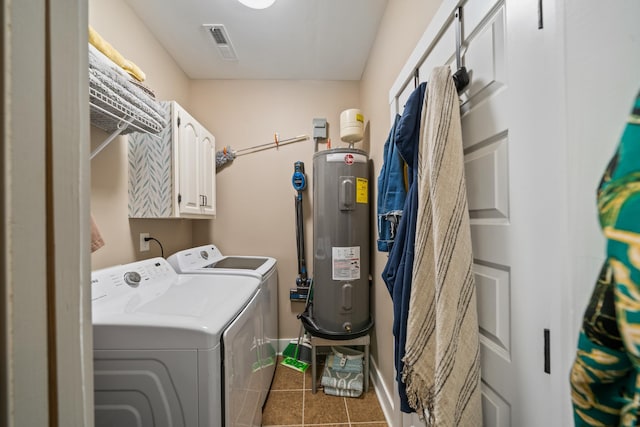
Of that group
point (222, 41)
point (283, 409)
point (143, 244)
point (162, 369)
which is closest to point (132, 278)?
point (143, 244)

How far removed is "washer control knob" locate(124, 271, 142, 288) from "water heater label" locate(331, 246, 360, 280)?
1.15 meters

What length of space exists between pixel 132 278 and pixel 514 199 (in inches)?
64.4

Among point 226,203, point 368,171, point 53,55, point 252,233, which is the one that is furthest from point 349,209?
point 53,55

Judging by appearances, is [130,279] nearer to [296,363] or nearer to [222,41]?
[296,363]

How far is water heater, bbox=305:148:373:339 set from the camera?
1.78m

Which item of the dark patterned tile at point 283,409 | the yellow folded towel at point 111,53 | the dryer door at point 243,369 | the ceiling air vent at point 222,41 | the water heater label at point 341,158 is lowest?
the dark patterned tile at point 283,409

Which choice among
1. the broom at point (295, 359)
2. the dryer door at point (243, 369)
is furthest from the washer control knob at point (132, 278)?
the broom at point (295, 359)

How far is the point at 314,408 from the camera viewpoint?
1.63 metres

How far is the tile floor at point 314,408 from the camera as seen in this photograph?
1529 millimetres

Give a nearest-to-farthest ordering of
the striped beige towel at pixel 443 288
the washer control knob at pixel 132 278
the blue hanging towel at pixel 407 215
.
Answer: the striped beige towel at pixel 443 288, the blue hanging towel at pixel 407 215, the washer control knob at pixel 132 278

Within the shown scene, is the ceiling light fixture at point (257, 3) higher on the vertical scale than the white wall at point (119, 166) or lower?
higher

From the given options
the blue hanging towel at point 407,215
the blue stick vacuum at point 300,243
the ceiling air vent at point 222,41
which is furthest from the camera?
the blue stick vacuum at point 300,243

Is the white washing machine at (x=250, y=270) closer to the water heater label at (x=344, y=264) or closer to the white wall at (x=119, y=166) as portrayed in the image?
the white wall at (x=119, y=166)

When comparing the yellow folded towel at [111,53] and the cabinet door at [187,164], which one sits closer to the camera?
the yellow folded towel at [111,53]
